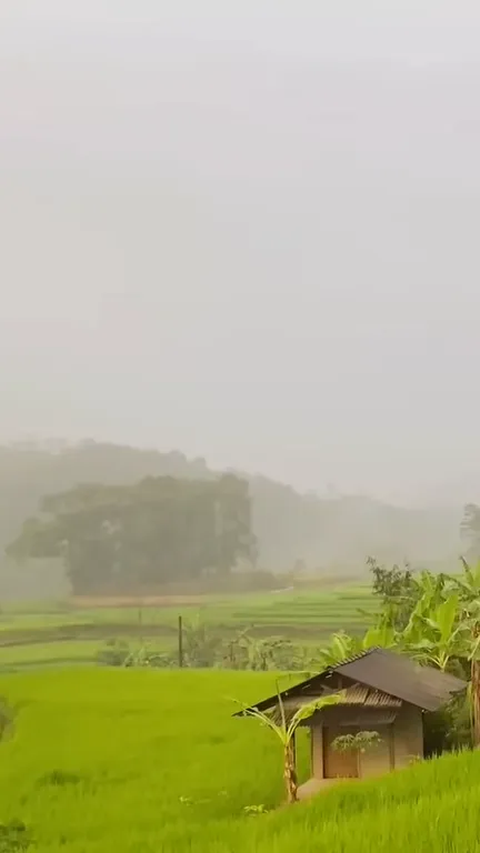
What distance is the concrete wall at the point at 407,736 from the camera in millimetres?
5883

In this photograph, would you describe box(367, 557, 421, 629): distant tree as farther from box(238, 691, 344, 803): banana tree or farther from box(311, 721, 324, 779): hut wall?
box(238, 691, 344, 803): banana tree

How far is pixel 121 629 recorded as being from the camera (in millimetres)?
12742

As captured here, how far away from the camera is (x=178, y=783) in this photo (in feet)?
20.5

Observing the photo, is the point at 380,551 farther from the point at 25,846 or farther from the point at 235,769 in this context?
the point at 25,846

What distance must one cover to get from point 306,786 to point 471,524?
891cm

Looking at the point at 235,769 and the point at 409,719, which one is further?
the point at 235,769

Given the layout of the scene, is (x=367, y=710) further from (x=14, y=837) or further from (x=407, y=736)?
(x=14, y=837)

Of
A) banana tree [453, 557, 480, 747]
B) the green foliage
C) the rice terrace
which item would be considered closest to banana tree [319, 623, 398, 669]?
the rice terrace

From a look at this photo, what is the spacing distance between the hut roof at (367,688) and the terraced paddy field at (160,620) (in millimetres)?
6529

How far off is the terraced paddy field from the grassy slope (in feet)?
5.97

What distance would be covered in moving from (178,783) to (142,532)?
25.7 ft

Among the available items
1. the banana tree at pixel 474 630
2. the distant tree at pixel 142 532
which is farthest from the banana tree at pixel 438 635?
the distant tree at pixel 142 532

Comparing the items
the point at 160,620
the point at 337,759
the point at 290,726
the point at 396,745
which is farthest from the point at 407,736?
the point at 160,620

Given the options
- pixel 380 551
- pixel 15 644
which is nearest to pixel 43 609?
pixel 15 644
